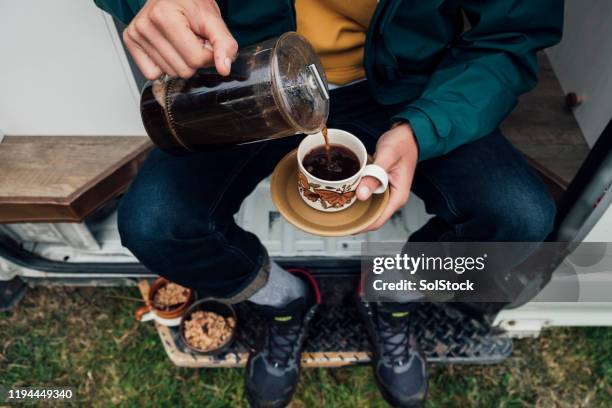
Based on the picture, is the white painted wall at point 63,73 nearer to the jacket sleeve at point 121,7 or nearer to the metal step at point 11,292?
the jacket sleeve at point 121,7

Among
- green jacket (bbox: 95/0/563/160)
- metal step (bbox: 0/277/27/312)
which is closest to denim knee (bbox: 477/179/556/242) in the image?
green jacket (bbox: 95/0/563/160)

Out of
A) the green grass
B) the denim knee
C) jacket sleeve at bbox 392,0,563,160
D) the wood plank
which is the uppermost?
jacket sleeve at bbox 392,0,563,160

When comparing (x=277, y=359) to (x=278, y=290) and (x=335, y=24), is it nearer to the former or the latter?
(x=278, y=290)

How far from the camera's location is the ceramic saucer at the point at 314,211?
1.24 metres

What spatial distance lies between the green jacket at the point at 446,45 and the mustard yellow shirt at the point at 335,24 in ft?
0.22

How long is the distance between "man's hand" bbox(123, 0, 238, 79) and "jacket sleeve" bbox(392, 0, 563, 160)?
0.52 metres

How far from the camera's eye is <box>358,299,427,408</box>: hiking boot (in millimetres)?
1715

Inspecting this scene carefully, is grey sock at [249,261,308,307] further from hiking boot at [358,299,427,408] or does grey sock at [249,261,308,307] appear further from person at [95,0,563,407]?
hiking boot at [358,299,427,408]

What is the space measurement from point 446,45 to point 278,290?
2.94 ft

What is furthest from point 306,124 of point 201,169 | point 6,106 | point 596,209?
point 6,106

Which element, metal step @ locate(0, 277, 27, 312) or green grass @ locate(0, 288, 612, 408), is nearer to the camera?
green grass @ locate(0, 288, 612, 408)

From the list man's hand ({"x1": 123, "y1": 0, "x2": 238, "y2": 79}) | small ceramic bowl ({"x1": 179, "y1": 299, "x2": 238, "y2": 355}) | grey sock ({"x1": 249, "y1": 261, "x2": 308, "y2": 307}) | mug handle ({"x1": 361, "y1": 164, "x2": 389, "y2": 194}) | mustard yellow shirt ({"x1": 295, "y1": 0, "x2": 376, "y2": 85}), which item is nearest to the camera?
man's hand ({"x1": 123, "y1": 0, "x2": 238, "y2": 79})

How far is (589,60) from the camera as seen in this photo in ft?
5.98

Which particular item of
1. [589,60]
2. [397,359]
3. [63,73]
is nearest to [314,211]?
[397,359]
